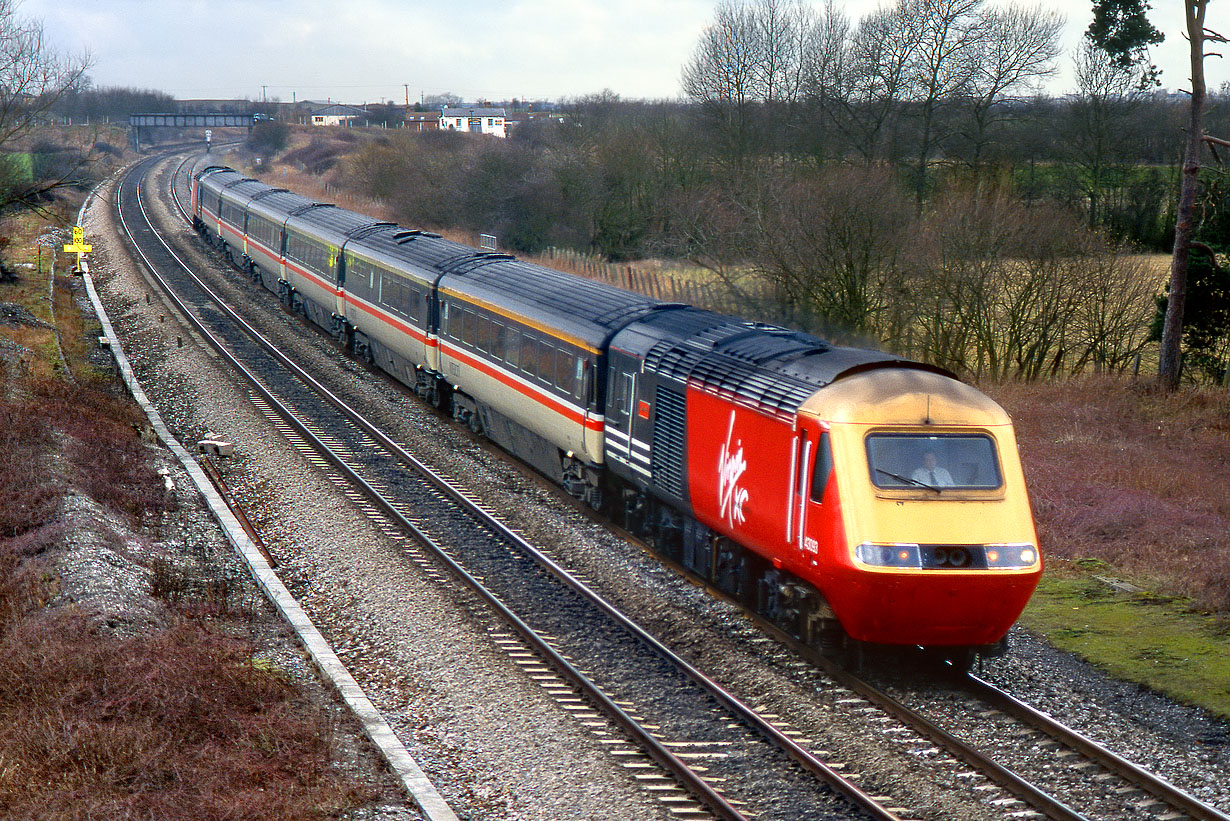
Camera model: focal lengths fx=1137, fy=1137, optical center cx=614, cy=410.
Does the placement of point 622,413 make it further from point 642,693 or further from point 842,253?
point 842,253

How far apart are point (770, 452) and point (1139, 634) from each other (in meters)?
4.19

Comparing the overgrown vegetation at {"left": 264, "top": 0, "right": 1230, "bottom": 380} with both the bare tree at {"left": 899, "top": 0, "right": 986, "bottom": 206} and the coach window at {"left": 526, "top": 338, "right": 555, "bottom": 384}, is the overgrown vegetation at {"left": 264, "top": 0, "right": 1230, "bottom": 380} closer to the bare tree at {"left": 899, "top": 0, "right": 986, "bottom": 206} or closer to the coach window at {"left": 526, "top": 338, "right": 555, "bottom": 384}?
the bare tree at {"left": 899, "top": 0, "right": 986, "bottom": 206}

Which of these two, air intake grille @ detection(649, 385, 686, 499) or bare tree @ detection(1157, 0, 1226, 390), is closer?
air intake grille @ detection(649, 385, 686, 499)

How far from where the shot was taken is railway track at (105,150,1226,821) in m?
7.97

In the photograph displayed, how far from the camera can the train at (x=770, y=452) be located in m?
9.24

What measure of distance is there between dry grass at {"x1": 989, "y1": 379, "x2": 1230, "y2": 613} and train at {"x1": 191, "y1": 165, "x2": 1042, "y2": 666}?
4138 mm

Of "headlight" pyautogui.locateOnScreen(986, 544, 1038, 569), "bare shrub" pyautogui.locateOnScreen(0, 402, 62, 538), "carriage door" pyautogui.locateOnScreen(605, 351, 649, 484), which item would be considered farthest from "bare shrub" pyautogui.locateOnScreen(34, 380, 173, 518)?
"headlight" pyautogui.locateOnScreen(986, 544, 1038, 569)

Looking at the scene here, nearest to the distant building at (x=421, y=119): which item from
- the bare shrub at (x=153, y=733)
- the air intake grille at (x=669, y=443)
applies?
the air intake grille at (x=669, y=443)

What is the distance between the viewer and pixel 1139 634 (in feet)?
36.7

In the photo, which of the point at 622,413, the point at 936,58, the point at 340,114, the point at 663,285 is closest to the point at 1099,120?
the point at 936,58

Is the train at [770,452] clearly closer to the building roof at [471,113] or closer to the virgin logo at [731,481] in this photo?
the virgin logo at [731,481]

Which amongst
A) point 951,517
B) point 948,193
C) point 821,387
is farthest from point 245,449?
point 948,193

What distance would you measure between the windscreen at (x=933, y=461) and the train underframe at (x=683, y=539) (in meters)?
1.42

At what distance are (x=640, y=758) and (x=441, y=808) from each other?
1738 mm
